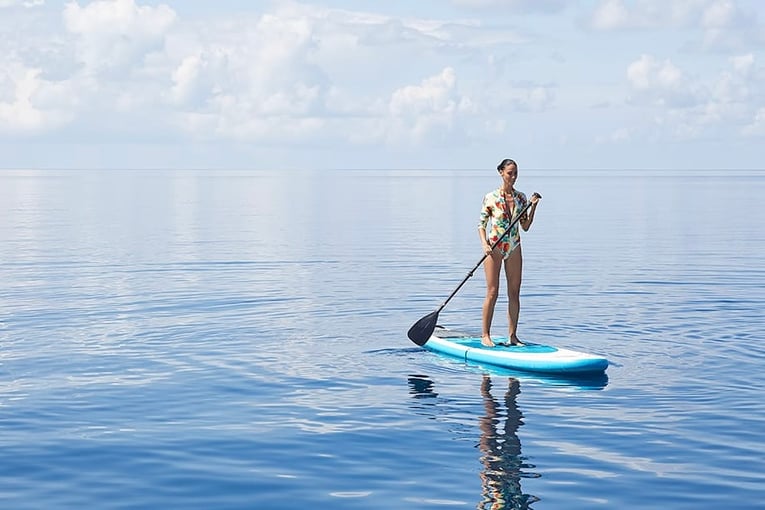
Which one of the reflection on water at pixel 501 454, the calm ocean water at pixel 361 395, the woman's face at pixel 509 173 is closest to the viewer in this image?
the reflection on water at pixel 501 454

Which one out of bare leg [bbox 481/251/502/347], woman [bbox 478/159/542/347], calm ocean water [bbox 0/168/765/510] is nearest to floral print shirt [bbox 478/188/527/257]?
woman [bbox 478/159/542/347]

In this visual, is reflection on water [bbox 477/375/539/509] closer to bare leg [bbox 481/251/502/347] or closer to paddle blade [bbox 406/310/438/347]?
bare leg [bbox 481/251/502/347]

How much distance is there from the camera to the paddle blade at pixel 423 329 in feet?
51.3

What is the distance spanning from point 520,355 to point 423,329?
2.06 m

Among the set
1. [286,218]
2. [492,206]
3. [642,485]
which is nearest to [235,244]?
[286,218]

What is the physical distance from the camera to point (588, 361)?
44.1 feet

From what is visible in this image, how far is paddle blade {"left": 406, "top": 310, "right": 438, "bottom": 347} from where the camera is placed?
15.6 m

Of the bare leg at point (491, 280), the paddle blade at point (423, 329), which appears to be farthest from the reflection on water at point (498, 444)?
A: the paddle blade at point (423, 329)

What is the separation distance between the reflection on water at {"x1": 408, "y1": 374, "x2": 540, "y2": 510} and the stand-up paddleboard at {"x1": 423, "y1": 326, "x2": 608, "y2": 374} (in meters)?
0.47

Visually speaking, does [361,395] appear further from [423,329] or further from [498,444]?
[423,329]

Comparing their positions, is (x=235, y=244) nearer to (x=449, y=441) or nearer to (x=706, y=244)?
(x=706, y=244)

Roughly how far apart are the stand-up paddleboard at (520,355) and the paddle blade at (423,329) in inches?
4.6

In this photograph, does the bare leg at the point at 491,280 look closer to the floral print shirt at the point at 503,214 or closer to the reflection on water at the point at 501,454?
the floral print shirt at the point at 503,214

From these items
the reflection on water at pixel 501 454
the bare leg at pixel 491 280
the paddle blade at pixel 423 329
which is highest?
the bare leg at pixel 491 280
